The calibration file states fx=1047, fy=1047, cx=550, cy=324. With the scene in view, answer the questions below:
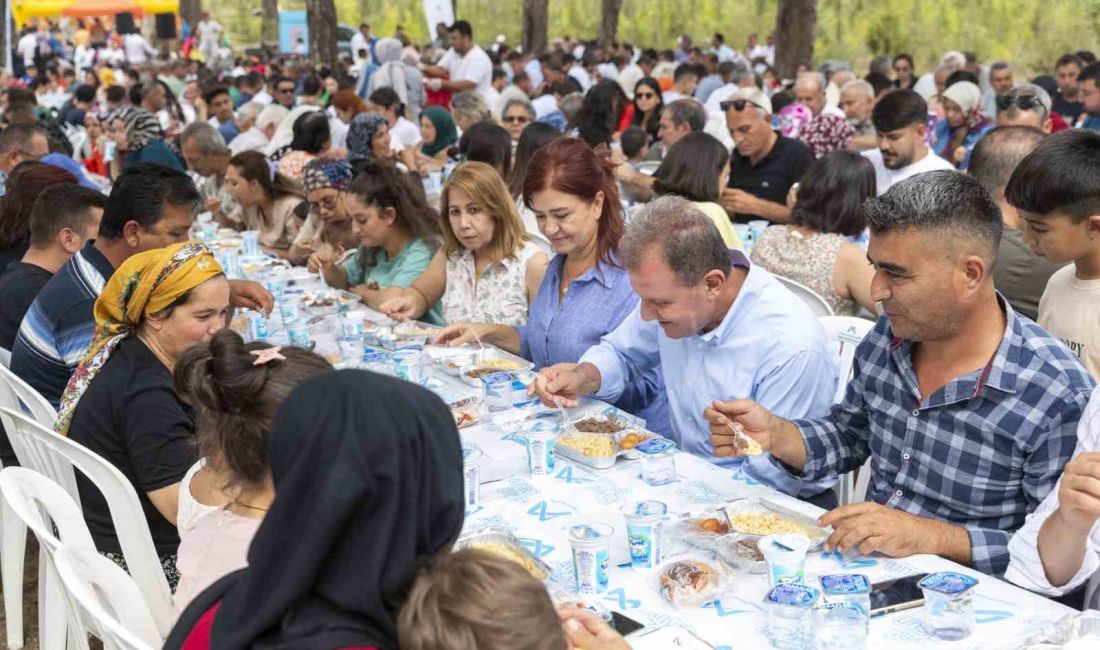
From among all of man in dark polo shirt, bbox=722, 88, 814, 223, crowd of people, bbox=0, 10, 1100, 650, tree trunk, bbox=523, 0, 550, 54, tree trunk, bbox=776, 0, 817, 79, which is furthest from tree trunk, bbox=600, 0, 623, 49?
crowd of people, bbox=0, 10, 1100, 650

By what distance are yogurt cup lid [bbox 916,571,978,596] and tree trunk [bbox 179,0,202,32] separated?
29053mm

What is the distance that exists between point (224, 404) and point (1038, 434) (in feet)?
6.07

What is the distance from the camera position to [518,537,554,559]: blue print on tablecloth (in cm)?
243

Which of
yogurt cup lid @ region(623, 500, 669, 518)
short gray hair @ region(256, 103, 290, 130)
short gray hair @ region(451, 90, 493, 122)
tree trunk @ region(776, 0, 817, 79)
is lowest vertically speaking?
yogurt cup lid @ region(623, 500, 669, 518)

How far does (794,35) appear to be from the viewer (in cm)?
1524

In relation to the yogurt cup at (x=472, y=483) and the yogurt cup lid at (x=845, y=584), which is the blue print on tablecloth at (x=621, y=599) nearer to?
the yogurt cup lid at (x=845, y=584)

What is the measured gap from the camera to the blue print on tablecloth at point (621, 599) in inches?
86.1

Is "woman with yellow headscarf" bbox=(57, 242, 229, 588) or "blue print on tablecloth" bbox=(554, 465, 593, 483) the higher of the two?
"woman with yellow headscarf" bbox=(57, 242, 229, 588)

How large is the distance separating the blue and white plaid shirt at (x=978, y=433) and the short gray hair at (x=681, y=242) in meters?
0.50

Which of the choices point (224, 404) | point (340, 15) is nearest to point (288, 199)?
point (224, 404)

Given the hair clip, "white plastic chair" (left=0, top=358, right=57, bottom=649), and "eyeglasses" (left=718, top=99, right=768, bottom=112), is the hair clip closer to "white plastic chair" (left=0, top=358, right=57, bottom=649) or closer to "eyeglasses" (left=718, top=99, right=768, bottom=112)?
"white plastic chair" (left=0, top=358, right=57, bottom=649)

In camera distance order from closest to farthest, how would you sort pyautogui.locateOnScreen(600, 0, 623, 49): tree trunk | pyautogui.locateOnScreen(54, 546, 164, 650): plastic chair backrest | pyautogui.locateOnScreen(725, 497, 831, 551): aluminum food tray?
pyautogui.locateOnScreen(54, 546, 164, 650): plastic chair backrest < pyautogui.locateOnScreen(725, 497, 831, 551): aluminum food tray < pyautogui.locateOnScreen(600, 0, 623, 49): tree trunk

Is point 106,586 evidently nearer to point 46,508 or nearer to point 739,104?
point 46,508

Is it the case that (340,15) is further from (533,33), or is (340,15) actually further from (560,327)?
(560,327)
